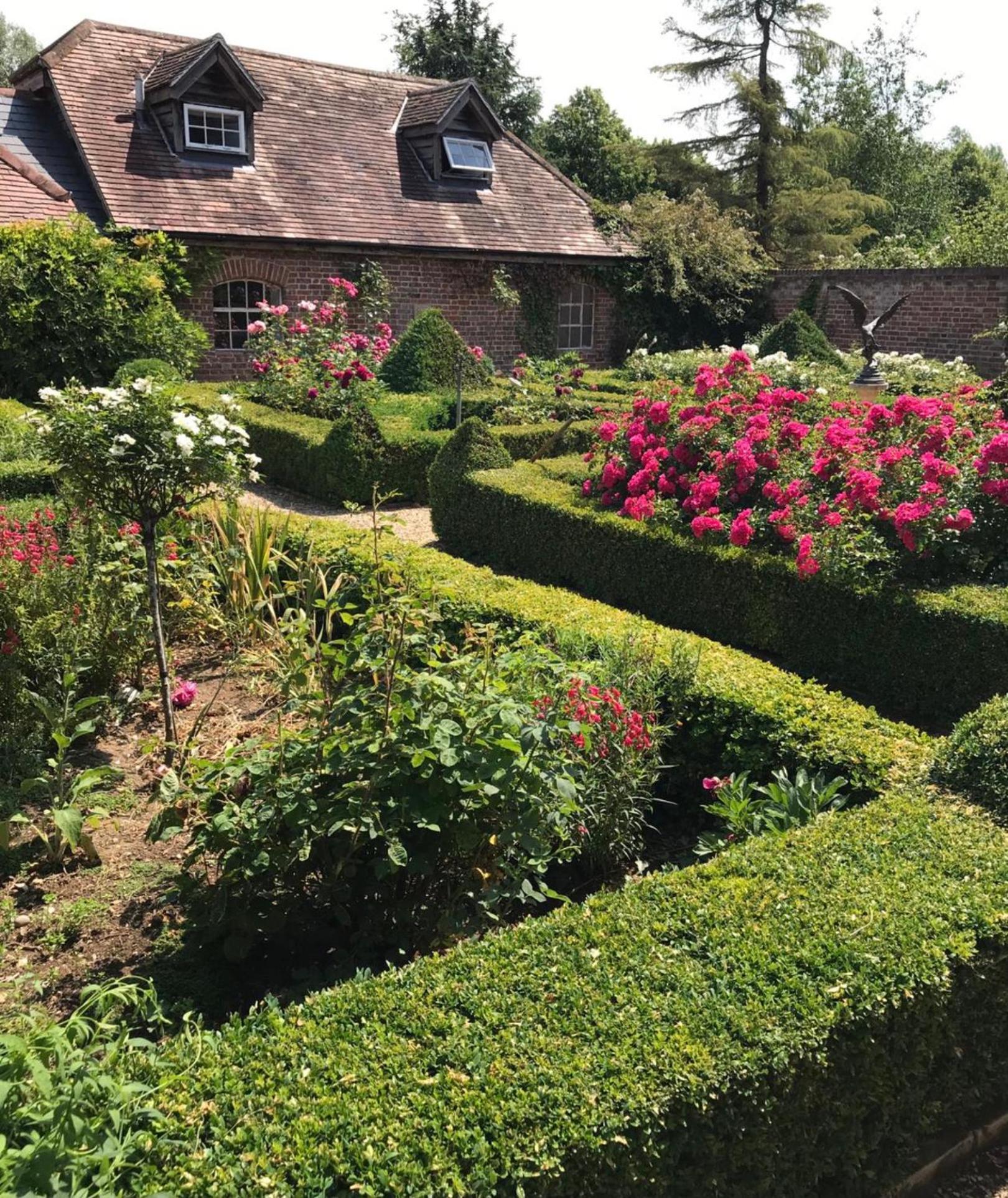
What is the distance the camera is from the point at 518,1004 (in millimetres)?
A: 2381

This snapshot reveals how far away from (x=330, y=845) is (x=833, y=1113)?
157cm

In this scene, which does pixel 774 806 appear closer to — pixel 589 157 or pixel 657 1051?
pixel 657 1051

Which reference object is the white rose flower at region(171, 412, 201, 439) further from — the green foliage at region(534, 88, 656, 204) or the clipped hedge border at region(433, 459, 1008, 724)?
the green foliage at region(534, 88, 656, 204)

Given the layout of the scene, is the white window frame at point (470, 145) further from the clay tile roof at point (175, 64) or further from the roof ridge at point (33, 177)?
the roof ridge at point (33, 177)

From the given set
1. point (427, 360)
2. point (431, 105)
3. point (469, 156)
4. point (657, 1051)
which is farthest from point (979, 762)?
point (431, 105)

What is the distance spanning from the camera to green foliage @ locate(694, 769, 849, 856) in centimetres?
356

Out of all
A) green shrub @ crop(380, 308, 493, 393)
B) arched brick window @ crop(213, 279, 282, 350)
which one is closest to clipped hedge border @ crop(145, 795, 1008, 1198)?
green shrub @ crop(380, 308, 493, 393)

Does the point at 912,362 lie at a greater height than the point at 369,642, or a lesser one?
greater

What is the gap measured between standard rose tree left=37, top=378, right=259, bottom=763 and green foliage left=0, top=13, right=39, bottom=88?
4863 centimetres

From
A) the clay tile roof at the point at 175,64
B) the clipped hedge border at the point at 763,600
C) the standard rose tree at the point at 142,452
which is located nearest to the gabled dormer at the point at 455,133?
the clay tile roof at the point at 175,64

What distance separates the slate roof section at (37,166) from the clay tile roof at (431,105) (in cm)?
614

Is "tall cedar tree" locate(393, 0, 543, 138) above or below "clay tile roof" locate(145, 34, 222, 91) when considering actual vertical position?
above

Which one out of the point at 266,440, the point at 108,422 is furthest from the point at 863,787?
the point at 266,440

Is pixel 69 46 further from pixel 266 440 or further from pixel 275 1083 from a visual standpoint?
pixel 275 1083
